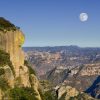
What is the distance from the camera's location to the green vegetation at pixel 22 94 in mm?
61000

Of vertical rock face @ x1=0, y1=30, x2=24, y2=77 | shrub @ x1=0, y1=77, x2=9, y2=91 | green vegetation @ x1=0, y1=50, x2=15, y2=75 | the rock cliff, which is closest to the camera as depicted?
shrub @ x1=0, y1=77, x2=9, y2=91

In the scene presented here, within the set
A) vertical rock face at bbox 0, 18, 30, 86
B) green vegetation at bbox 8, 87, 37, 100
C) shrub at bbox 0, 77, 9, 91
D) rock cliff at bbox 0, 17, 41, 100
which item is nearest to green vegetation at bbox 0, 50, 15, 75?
rock cliff at bbox 0, 17, 41, 100

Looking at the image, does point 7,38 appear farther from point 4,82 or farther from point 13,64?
point 4,82

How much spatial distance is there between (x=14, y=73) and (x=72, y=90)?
398 feet

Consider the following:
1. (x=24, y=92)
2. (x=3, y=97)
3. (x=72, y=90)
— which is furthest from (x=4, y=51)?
(x=72, y=90)

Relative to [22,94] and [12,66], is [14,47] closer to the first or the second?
[12,66]

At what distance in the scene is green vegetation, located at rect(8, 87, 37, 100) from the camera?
200 ft

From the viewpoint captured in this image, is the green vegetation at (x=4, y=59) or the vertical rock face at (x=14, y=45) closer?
the green vegetation at (x=4, y=59)

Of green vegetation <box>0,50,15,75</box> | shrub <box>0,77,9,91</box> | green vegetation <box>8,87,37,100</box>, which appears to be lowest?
green vegetation <box>8,87,37,100</box>

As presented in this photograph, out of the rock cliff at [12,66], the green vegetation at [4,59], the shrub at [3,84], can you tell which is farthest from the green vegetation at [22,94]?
the green vegetation at [4,59]

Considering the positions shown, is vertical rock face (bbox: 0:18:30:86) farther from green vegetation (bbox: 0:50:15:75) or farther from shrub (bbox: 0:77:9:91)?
shrub (bbox: 0:77:9:91)

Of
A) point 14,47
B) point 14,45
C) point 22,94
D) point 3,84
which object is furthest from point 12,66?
point 3,84

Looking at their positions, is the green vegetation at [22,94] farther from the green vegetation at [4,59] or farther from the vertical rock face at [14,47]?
the green vegetation at [4,59]

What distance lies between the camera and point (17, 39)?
7175 centimetres
